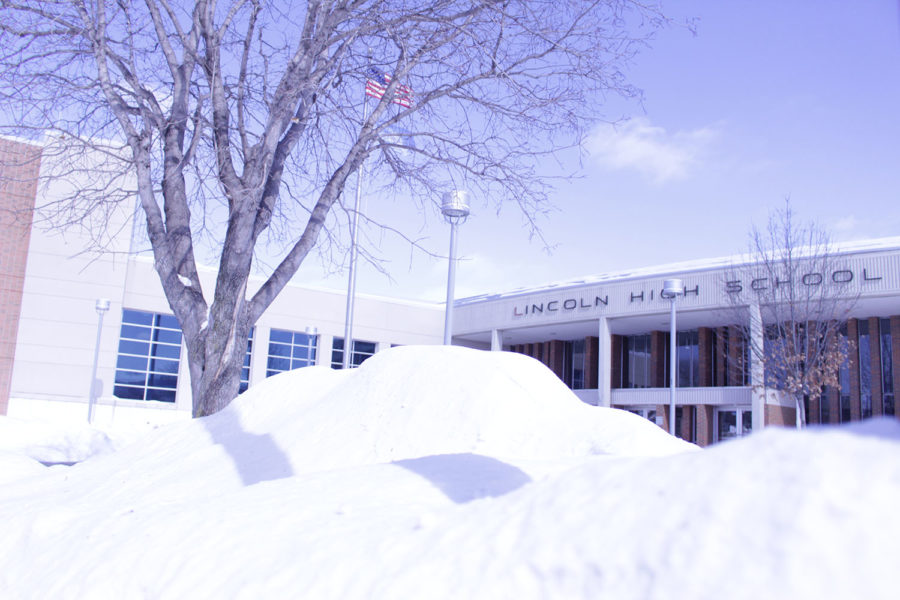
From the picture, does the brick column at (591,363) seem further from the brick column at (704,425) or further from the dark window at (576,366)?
the brick column at (704,425)

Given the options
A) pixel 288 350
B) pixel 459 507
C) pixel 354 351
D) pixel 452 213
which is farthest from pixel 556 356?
pixel 459 507

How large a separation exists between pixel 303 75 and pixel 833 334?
18683mm

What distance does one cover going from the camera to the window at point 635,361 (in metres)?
34.1

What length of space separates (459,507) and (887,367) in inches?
1087

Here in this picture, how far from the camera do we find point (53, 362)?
90.4ft

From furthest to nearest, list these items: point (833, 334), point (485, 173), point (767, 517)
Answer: point (833, 334) → point (485, 173) → point (767, 517)

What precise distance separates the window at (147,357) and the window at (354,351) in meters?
7.85

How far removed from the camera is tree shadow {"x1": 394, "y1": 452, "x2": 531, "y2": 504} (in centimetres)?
378

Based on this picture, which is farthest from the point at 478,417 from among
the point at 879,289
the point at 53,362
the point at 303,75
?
the point at 53,362

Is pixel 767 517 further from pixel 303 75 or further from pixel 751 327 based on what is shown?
pixel 751 327

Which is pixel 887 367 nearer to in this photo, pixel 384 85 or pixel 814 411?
pixel 814 411

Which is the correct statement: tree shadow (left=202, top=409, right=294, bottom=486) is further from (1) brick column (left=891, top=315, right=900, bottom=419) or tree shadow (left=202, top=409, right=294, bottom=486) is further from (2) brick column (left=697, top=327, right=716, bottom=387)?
(2) brick column (left=697, top=327, right=716, bottom=387)

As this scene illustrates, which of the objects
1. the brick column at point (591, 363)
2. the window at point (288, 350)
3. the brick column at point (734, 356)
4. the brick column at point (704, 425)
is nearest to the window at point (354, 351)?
the window at point (288, 350)

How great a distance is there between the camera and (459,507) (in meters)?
3.21
